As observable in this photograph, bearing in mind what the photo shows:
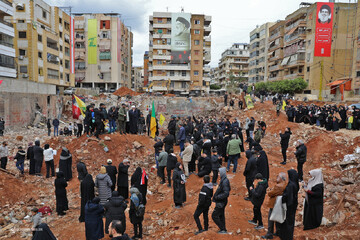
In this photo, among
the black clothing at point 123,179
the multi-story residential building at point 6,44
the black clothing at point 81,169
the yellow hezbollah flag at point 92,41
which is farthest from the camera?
the yellow hezbollah flag at point 92,41

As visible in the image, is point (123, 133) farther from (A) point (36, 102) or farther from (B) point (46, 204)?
(A) point (36, 102)

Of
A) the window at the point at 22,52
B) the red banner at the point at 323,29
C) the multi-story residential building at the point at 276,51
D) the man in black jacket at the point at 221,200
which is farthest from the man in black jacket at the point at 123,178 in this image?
the multi-story residential building at the point at 276,51

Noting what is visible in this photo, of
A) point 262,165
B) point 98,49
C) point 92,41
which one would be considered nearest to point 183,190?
point 262,165

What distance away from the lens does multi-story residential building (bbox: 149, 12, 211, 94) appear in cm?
5600

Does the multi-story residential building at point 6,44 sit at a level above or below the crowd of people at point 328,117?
above

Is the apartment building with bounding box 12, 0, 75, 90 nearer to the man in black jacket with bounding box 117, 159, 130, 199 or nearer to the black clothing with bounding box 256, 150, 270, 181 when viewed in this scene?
the man in black jacket with bounding box 117, 159, 130, 199

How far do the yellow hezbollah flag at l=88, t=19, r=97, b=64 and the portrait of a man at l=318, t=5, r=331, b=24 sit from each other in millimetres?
46366

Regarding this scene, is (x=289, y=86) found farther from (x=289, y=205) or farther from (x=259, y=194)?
(x=289, y=205)

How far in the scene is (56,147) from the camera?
15578 millimetres

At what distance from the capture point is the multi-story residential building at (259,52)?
65000mm

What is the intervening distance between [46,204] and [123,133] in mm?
6594

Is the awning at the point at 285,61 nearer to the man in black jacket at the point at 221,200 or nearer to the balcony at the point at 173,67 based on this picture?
the balcony at the point at 173,67

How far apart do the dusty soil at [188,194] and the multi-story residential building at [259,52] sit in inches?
1995

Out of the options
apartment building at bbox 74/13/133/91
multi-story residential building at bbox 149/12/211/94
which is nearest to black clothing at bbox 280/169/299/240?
multi-story residential building at bbox 149/12/211/94
